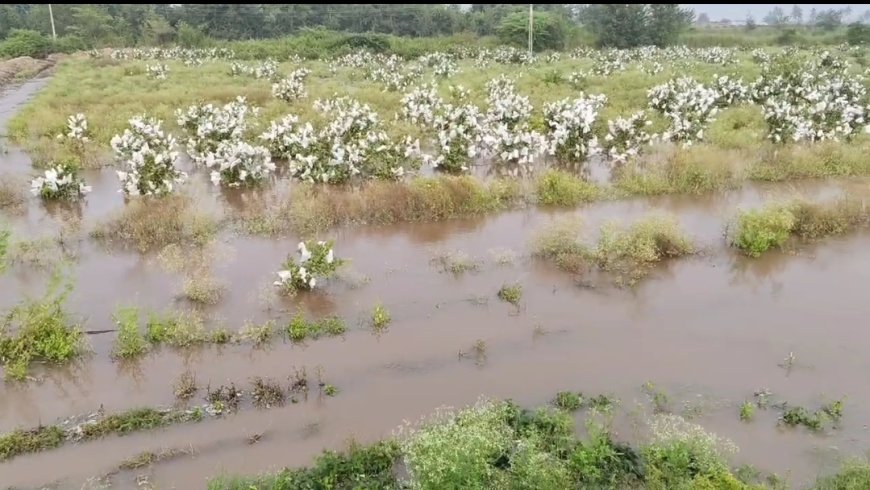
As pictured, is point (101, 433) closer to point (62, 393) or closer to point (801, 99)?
point (62, 393)

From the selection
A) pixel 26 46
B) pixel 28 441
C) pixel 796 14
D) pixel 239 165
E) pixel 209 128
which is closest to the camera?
pixel 28 441

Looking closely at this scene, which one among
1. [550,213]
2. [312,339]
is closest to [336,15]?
[550,213]

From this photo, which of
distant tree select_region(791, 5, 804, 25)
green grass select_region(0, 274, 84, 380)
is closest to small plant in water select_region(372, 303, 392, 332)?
green grass select_region(0, 274, 84, 380)

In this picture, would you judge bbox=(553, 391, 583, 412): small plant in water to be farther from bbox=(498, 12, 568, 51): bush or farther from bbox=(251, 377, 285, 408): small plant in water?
bbox=(498, 12, 568, 51): bush

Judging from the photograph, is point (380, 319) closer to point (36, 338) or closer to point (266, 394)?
point (266, 394)

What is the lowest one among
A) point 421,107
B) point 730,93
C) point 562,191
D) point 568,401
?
point 568,401

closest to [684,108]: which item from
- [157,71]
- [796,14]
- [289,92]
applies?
[289,92]

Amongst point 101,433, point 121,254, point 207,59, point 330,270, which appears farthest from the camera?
point 207,59

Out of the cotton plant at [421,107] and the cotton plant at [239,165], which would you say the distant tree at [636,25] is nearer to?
the cotton plant at [421,107]
